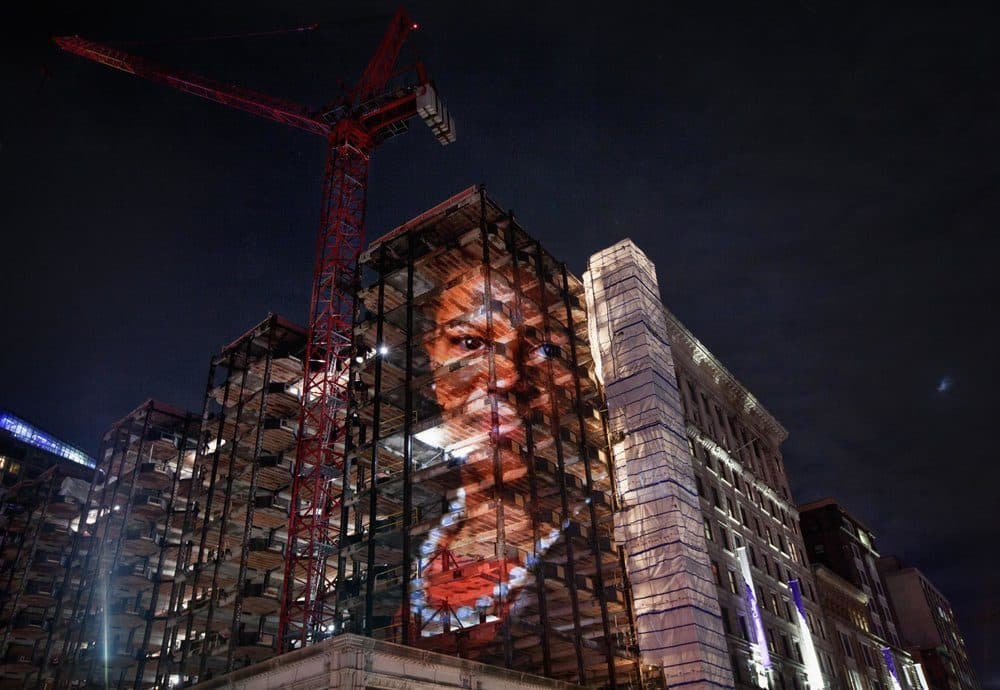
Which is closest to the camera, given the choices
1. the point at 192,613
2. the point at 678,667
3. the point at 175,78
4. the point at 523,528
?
the point at 678,667

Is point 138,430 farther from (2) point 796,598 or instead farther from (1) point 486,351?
(2) point 796,598

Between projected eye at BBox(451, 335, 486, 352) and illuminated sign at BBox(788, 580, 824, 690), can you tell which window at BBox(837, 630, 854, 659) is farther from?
projected eye at BBox(451, 335, 486, 352)

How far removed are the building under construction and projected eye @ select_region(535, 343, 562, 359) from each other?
0.15 metres

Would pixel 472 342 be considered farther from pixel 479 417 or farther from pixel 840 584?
pixel 840 584

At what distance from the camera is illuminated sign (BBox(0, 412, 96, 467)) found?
13862 centimetres

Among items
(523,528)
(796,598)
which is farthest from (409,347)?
(796,598)

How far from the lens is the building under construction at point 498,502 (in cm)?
4591

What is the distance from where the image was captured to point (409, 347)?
5156 cm

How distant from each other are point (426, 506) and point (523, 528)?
696 centimetres

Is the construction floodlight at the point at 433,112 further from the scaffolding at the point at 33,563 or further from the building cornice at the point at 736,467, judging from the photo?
the scaffolding at the point at 33,563

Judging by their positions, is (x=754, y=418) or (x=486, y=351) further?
(x=754, y=418)

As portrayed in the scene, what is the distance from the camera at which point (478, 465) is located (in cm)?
4744

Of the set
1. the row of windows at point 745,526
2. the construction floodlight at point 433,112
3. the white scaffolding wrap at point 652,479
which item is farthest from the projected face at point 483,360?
the construction floodlight at point 433,112

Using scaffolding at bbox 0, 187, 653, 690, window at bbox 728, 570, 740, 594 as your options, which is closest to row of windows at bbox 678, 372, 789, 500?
scaffolding at bbox 0, 187, 653, 690
